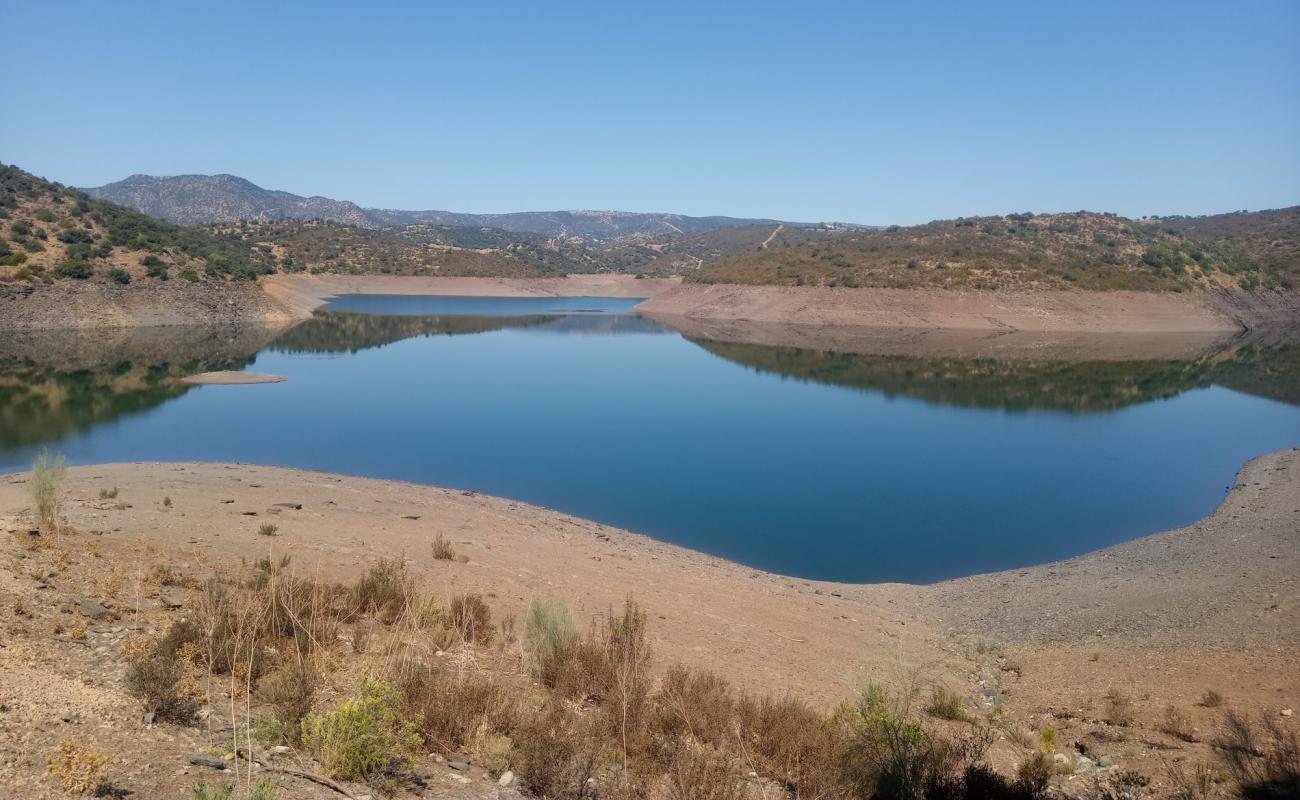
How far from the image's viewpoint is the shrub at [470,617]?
692 cm

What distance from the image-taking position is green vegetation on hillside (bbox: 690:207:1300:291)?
58125 millimetres

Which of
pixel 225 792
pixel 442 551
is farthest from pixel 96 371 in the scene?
pixel 225 792

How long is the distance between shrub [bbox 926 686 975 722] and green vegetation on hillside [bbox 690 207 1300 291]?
180ft

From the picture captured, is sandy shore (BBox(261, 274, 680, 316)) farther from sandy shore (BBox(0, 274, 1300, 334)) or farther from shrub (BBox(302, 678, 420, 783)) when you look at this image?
shrub (BBox(302, 678, 420, 783))

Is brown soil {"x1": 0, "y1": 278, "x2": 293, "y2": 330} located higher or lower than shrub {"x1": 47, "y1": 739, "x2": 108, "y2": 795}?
lower

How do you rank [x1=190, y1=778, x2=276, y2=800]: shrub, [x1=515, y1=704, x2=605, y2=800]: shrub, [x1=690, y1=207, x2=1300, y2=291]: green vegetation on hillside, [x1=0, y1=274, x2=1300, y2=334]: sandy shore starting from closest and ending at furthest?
[x1=190, y1=778, x2=276, y2=800]: shrub < [x1=515, y1=704, x2=605, y2=800]: shrub < [x1=0, y1=274, x2=1300, y2=334]: sandy shore < [x1=690, y1=207, x2=1300, y2=291]: green vegetation on hillside

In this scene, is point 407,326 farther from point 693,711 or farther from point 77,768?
point 77,768

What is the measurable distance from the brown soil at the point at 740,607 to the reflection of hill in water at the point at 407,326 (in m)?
32.1

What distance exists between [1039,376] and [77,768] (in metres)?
38.9

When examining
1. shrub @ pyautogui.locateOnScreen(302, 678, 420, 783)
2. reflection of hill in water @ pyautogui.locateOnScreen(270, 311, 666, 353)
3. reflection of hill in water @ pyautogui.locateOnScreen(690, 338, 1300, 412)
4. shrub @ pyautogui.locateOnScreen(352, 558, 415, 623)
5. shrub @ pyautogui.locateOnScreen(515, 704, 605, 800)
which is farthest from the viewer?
reflection of hill in water @ pyautogui.locateOnScreen(270, 311, 666, 353)

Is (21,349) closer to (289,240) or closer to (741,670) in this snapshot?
(741,670)

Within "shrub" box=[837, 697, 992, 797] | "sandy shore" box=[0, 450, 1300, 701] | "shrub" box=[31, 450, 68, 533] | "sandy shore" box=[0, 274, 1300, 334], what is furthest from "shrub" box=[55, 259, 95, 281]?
"shrub" box=[837, 697, 992, 797]

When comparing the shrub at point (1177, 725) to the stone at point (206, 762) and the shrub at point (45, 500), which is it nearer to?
the stone at point (206, 762)

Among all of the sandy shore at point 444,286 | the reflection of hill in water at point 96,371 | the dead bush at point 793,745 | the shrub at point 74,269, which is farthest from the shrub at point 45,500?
the sandy shore at point 444,286
